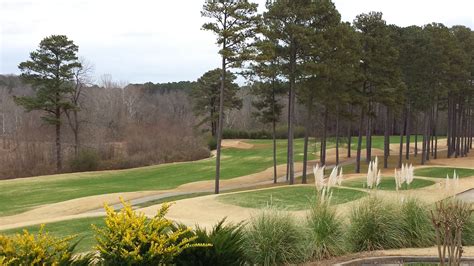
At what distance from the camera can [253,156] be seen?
53.4m

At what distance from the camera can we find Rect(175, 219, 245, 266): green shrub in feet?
18.8

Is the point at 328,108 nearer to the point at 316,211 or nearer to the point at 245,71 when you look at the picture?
the point at 245,71

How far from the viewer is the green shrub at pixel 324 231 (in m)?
8.00

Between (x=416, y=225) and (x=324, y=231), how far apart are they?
2.02 meters

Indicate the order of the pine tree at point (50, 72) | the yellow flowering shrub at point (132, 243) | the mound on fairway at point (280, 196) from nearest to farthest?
the yellow flowering shrub at point (132, 243)
the mound on fairway at point (280, 196)
the pine tree at point (50, 72)

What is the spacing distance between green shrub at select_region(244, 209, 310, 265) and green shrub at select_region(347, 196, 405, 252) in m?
1.23

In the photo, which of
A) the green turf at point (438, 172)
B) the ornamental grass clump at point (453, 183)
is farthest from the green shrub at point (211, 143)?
the ornamental grass clump at point (453, 183)

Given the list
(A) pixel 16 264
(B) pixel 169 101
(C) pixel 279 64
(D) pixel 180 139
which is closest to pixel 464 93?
(C) pixel 279 64

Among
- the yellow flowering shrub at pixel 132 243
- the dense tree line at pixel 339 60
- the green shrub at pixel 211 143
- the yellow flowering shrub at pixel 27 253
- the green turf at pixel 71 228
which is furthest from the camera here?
the green shrub at pixel 211 143

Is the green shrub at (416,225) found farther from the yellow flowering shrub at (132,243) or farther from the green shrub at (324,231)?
the yellow flowering shrub at (132,243)

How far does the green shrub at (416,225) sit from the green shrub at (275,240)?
227 cm

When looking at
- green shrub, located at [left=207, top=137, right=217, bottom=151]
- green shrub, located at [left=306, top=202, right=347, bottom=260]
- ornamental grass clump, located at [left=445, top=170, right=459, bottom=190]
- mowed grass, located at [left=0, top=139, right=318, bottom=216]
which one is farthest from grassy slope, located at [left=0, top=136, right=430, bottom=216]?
ornamental grass clump, located at [left=445, top=170, right=459, bottom=190]

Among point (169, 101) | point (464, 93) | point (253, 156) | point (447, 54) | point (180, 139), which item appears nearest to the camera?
point (447, 54)

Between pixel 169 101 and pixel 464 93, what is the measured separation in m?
76.4
